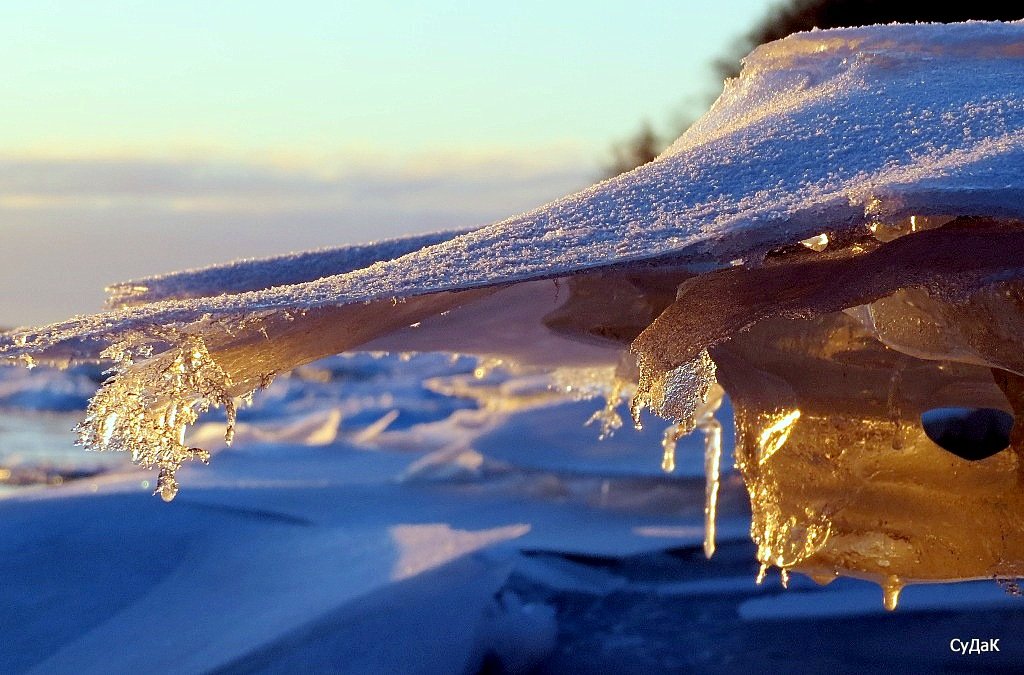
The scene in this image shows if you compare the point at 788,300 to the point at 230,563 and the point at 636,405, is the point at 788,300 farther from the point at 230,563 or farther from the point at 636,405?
the point at 230,563

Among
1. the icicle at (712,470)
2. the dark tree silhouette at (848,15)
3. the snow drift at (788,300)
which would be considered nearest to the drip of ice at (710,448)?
the icicle at (712,470)

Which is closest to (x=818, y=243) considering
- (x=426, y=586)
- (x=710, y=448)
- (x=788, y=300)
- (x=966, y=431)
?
(x=788, y=300)

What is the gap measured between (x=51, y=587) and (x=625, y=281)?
1.04 m

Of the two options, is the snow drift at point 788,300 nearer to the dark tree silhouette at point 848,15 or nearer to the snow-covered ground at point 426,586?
the snow-covered ground at point 426,586

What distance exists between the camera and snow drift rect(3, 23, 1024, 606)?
0.80 metres

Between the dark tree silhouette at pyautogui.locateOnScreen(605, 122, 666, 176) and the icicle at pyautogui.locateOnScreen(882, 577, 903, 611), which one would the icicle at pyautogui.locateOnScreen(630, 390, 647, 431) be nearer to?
the icicle at pyautogui.locateOnScreen(882, 577, 903, 611)

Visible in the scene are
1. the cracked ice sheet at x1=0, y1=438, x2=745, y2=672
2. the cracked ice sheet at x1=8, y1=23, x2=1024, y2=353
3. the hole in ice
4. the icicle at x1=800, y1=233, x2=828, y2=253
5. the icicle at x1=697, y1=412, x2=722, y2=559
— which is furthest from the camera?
the icicle at x1=697, y1=412, x2=722, y2=559

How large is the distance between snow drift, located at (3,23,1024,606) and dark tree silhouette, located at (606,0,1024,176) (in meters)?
1.45

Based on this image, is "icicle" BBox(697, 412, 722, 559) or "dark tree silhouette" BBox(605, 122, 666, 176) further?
"dark tree silhouette" BBox(605, 122, 666, 176)

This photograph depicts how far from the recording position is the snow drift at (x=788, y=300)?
800 mm

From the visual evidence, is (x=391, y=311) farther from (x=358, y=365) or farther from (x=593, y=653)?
(x=358, y=365)

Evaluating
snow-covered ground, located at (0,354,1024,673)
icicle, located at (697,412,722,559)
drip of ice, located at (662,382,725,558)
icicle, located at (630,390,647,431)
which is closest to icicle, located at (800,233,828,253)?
icicle, located at (630,390,647,431)

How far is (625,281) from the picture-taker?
1.24 m

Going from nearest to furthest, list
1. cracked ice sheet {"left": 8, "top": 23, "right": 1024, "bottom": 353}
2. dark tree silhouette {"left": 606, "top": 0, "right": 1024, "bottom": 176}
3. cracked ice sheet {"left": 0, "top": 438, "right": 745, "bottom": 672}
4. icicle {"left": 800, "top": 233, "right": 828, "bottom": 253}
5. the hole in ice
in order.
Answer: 1. cracked ice sheet {"left": 8, "top": 23, "right": 1024, "bottom": 353}
2. icicle {"left": 800, "top": 233, "right": 828, "bottom": 253}
3. the hole in ice
4. cracked ice sheet {"left": 0, "top": 438, "right": 745, "bottom": 672}
5. dark tree silhouette {"left": 606, "top": 0, "right": 1024, "bottom": 176}
